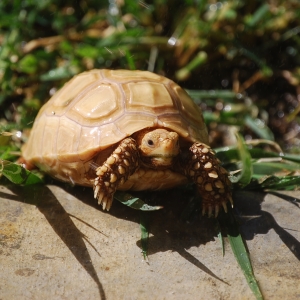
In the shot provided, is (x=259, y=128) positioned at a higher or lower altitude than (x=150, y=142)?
lower

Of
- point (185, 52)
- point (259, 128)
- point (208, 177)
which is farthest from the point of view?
point (185, 52)

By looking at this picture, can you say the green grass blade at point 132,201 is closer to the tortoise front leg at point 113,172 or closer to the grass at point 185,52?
the tortoise front leg at point 113,172

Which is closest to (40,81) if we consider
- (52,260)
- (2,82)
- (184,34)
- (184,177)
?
(2,82)

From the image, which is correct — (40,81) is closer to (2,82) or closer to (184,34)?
(2,82)

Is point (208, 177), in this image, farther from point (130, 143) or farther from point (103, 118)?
point (103, 118)


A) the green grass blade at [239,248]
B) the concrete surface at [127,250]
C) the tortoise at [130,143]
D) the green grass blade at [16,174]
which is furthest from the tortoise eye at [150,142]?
the green grass blade at [16,174]

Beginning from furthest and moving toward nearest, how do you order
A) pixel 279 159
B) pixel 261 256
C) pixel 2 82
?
pixel 2 82 → pixel 279 159 → pixel 261 256

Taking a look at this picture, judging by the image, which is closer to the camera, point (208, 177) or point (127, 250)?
point (127, 250)

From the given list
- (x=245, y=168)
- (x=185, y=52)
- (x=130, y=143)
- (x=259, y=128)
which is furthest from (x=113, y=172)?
(x=185, y=52)
